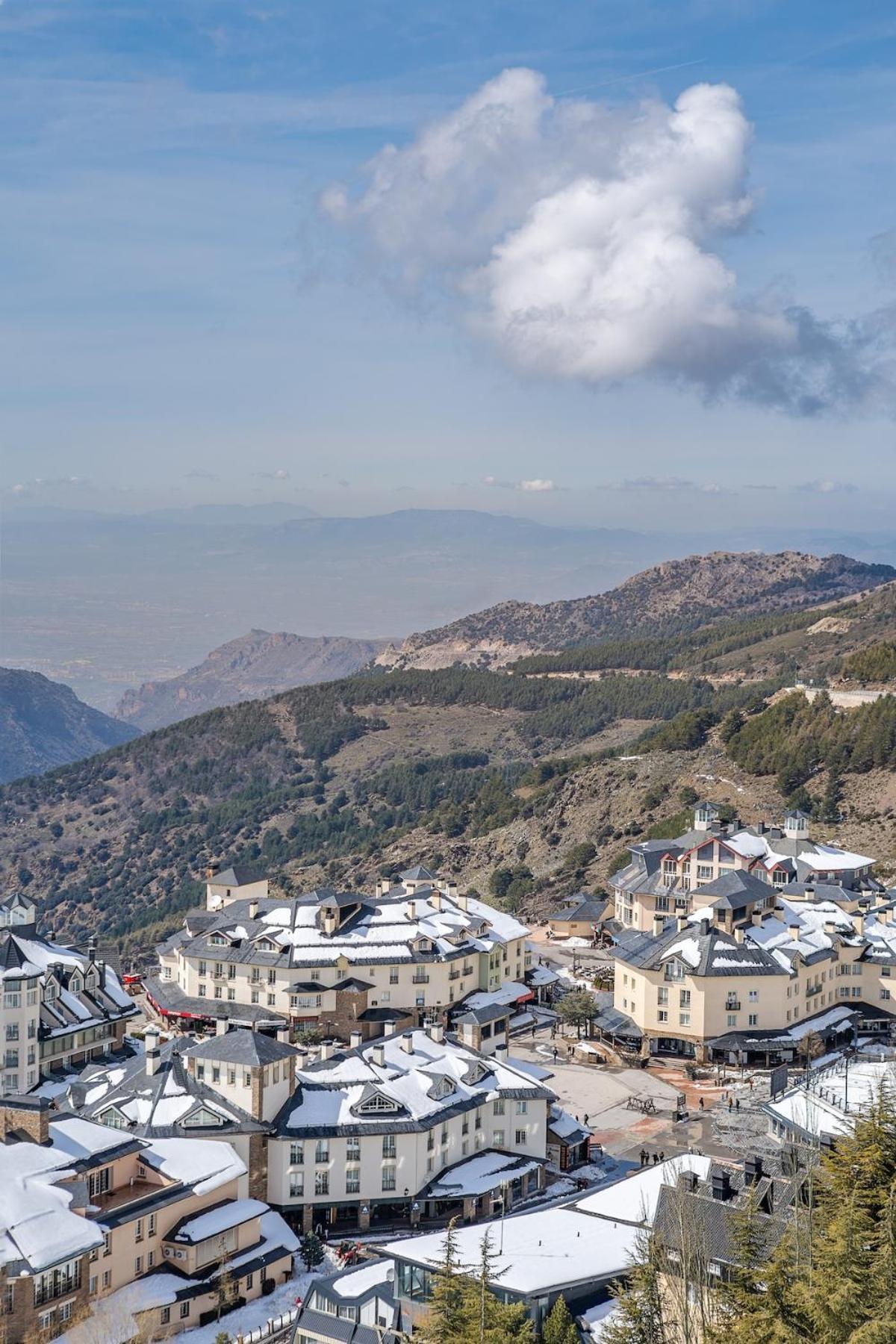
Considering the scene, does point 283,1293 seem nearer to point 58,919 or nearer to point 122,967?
point 122,967

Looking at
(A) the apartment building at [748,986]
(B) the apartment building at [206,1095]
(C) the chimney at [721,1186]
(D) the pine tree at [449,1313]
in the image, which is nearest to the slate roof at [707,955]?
(A) the apartment building at [748,986]

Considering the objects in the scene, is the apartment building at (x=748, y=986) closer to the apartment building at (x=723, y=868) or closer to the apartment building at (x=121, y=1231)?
the apartment building at (x=723, y=868)

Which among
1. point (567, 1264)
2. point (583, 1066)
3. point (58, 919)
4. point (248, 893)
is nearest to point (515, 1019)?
point (583, 1066)

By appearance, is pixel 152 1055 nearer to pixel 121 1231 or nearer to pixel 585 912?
pixel 121 1231

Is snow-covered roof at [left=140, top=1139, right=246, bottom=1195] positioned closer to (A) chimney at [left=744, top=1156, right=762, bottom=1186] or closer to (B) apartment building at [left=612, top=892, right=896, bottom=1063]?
(A) chimney at [left=744, top=1156, right=762, bottom=1186]

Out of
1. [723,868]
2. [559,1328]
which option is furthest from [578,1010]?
[559,1328]
